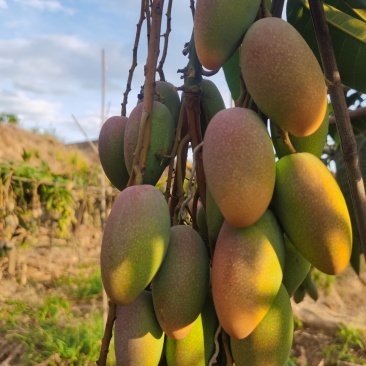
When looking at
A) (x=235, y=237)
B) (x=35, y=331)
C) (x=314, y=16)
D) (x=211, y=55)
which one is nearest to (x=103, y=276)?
(x=235, y=237)

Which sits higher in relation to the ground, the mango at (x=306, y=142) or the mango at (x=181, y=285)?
the mango at (x=306, y=142)

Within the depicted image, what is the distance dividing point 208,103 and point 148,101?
0.07m

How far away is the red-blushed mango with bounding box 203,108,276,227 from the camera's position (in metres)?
0.47

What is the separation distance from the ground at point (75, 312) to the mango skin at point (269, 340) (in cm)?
173

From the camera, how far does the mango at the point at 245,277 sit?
0.48 meters

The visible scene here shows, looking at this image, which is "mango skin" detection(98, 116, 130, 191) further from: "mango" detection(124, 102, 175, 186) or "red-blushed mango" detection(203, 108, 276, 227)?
"red-blushed mango" detection(203, 108, 276, 227)

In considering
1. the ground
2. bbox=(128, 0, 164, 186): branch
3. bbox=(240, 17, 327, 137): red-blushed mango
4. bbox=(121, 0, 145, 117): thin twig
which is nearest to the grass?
the ground

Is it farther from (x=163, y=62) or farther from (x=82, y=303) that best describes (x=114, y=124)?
(x=82, y=303)

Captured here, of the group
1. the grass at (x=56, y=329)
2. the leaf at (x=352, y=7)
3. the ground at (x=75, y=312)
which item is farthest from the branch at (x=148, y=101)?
the grass at (x=56, y=329)

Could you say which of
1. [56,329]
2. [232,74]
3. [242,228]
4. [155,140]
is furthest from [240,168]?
[56,329]

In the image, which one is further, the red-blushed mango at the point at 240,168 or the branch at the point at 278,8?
the branch at the point at 278,8

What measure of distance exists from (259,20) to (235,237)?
0.21 metres

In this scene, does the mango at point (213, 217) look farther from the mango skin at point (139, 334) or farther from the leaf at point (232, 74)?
the leaf at point (232, 74)

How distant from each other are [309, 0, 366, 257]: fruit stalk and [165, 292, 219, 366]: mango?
0.18 metres
